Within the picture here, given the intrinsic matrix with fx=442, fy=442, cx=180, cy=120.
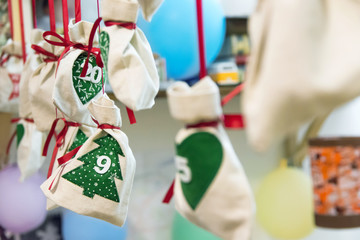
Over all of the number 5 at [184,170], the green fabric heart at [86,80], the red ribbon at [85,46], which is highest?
the red ribbon at [85,46]

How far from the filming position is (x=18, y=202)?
5.70 feet

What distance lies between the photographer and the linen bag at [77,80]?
1.03 metres

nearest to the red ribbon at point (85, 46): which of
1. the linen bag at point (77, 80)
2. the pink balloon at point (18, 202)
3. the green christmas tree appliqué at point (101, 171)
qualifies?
the linen bag at point (77, 80)

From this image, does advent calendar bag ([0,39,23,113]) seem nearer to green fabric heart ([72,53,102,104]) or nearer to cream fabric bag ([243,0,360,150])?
green fabric heart ([72,53,102,104])

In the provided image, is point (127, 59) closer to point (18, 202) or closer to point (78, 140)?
point (78, 140)

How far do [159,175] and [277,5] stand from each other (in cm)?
174

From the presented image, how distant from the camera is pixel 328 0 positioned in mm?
571

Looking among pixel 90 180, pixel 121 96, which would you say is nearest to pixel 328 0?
pixel 121 96

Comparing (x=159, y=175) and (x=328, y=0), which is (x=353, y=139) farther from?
(x=159, y=175)

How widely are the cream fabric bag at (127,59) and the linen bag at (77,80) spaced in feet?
0.55

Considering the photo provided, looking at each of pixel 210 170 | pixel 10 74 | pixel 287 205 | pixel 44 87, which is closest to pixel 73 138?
pixel 44 87

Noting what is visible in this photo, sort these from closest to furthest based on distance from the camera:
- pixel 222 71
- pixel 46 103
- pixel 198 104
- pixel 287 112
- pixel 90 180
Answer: pixel 287 112, pixel 198 104, pixel 90 180, pixel 46 103, pixel 222 71

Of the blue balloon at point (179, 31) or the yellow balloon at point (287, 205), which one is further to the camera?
the yellow balloon at point (287, 205)

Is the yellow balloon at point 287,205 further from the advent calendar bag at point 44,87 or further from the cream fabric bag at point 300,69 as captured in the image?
the cream fabric bag at point 300,69
